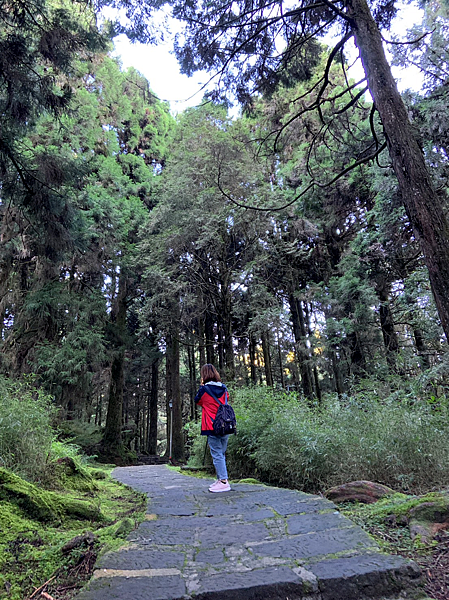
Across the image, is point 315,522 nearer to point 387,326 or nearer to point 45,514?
point 45,514

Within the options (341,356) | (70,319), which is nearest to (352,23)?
A: (70,319)

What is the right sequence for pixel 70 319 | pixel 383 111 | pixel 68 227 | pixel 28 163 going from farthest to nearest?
pixel 70 319, pixel 68 227, pixel 28 163, pixel 383 111

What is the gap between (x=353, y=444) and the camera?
4410mm

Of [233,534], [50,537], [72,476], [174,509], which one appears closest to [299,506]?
[233,534]

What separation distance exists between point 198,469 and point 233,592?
5914mm

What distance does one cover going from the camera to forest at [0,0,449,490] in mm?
4578

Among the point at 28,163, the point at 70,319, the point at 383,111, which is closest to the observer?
the point at 383,111

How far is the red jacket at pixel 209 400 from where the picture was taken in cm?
499

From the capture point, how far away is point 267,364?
15289 millimetres

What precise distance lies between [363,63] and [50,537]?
19.2ft

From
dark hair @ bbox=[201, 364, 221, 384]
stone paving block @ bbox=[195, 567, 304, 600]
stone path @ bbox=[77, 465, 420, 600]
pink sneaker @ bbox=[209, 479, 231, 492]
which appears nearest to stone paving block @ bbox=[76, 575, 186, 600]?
stone path @ bbox=[77, 465, 420, 600]

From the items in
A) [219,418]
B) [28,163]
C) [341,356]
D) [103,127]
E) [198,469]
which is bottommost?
[198,469]

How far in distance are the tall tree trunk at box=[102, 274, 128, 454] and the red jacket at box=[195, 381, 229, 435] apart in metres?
9.45

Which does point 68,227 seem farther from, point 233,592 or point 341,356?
point 341,356
